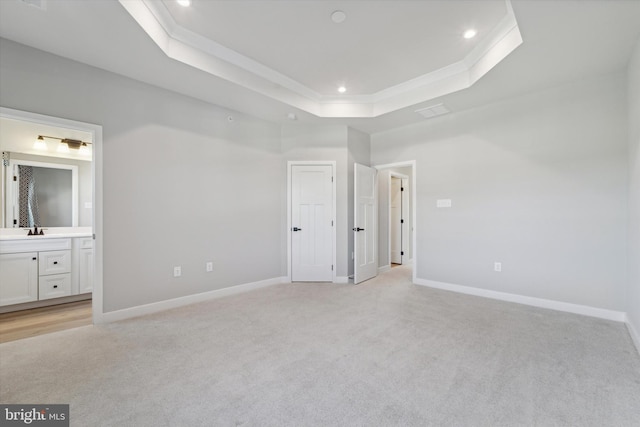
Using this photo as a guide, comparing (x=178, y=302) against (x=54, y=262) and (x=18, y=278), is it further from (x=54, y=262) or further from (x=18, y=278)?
(x=18, y=278)

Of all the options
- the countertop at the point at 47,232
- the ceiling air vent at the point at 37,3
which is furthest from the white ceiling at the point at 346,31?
the countertop at the point at 47,232

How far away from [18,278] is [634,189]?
6725mm

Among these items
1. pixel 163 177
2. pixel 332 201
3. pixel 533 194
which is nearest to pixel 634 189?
pixel 533 194

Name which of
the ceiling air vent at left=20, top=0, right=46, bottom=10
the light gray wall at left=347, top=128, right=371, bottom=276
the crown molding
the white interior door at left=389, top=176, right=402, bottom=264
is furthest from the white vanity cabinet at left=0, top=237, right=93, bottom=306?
the white interior door at left=389, top=176, right=402, bottom=264

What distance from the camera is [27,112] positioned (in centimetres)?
245

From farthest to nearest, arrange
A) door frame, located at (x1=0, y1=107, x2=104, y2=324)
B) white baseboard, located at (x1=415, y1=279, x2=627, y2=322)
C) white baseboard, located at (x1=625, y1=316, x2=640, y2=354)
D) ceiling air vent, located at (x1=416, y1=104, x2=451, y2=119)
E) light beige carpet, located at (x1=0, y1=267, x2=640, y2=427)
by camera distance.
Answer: ceiling air vent, located at (x1=416, y1=104, x2=451, y2=119) → white baseboard, located at (x1=415, y1=279, x2=627, y2=322) → door frame, located at (x1=0, y1=107, x2=104, y2=324) → white baseboard, located at (x1=625, y1=316, x2=640, y2=354) → light beige carpet, located at (x1=0, y1=267, x2=640, y2=427)

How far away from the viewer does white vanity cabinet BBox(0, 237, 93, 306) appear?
3156mm

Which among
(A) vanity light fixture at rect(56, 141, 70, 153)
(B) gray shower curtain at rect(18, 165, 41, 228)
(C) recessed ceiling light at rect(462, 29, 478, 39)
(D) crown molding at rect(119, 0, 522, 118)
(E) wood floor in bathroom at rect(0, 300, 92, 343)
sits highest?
(C) recessed ceiling light at rect(462, 29, 478, 39)

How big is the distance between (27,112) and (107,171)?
0.75m

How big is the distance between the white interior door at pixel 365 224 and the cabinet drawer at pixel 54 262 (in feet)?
13.4

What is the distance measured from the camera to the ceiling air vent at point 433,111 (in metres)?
3.78

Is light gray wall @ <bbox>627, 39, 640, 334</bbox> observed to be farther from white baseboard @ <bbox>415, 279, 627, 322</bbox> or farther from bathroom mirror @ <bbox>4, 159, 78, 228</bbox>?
bathroom mirror @ <bbox>4, 159, 78, 228</bbox>

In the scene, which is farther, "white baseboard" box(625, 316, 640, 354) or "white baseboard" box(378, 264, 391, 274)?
"white baseboard" box(378, 264, 391, 274)

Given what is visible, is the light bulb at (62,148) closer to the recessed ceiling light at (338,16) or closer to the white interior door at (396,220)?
the recessed ceiling light at (338,16)
